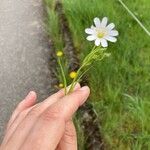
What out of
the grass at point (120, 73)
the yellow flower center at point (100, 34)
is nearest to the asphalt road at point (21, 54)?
the grass at point (120, 73)

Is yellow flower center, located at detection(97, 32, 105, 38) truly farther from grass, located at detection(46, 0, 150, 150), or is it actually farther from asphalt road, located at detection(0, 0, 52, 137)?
asphalt road, located at detection(0, 0, 52, 137)

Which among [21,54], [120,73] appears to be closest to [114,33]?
[120,73]

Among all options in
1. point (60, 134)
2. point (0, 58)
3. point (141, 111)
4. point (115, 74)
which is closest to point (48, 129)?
point (60, 134)

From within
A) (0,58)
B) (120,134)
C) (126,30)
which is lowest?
(120,134)

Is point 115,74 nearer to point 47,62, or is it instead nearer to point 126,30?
point 126,30

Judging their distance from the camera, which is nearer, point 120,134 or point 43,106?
point 43,106

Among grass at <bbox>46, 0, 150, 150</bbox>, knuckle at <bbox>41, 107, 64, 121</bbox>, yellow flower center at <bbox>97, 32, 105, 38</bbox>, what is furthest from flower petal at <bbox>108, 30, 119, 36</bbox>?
grass at <bbox>46, 0, 150, 150</bbox>

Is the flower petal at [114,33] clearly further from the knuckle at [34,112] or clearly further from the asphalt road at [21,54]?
the asphalt road at [21,54]
